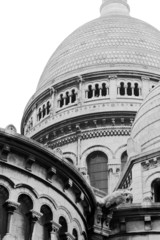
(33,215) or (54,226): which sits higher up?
(33,215)

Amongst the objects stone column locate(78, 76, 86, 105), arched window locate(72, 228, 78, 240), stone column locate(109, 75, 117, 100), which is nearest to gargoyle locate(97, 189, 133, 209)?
arched window locate(72, 228, 78, 240)

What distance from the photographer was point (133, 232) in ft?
66.5

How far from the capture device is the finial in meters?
55.0

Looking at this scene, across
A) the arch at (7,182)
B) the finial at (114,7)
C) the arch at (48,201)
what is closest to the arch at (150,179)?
the arch at (48,201)

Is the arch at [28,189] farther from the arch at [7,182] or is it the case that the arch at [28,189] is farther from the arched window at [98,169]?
the arched window at [98,169]

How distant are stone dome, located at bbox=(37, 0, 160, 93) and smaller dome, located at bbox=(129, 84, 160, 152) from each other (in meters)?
11.6

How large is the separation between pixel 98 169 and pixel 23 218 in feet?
63.7

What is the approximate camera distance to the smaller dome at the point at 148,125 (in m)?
27.7

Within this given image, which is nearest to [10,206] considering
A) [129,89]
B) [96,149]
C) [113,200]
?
[113,200]

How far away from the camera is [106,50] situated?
1720 inches

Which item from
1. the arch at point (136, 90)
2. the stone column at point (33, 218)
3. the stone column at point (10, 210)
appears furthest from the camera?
the arch at point (136, 90)

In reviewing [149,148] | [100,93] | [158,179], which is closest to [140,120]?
[149,148]

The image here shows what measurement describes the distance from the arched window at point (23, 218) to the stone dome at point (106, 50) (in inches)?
936

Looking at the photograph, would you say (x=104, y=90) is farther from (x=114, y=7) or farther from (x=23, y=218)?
(x=23, y=218)
